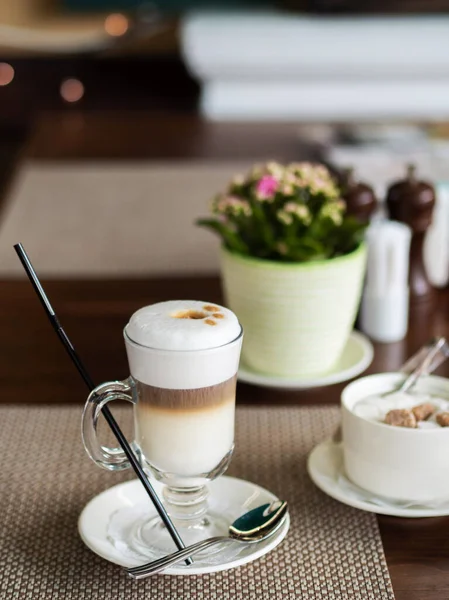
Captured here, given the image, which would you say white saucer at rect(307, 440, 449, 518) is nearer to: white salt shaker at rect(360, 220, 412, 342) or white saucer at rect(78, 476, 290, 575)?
white saucer at rect(78, 476, 290, 575)

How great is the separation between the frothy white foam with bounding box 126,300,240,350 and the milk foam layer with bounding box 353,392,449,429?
0.14 m

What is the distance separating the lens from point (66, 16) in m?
3.25

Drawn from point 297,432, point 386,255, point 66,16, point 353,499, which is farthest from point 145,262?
point 66,16

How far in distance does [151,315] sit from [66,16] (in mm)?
2862

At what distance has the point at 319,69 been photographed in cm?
255

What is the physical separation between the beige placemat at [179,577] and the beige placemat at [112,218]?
1.49 feet

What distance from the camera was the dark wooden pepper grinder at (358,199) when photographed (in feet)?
3.55

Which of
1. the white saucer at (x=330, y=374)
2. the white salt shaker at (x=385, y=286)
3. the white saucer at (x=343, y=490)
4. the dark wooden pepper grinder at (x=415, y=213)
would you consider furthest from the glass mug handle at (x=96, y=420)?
the dark wooden pepper grinder at (x=415, y=213)

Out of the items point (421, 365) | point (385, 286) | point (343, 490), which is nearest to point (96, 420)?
point (343, 490)

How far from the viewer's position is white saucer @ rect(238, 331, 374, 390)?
0.90 metres

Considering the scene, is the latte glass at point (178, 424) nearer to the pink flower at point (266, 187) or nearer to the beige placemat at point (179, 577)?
the beige placemat at point (179, 577)

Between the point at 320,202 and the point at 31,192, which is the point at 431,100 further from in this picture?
the point at 320,202

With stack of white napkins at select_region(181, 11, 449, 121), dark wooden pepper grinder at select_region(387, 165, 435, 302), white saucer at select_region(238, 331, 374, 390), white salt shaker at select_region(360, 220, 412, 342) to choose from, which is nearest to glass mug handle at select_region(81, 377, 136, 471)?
white saucer at select_region(238, 331, 374, 390)

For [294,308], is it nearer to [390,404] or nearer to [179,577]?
[390,404]
